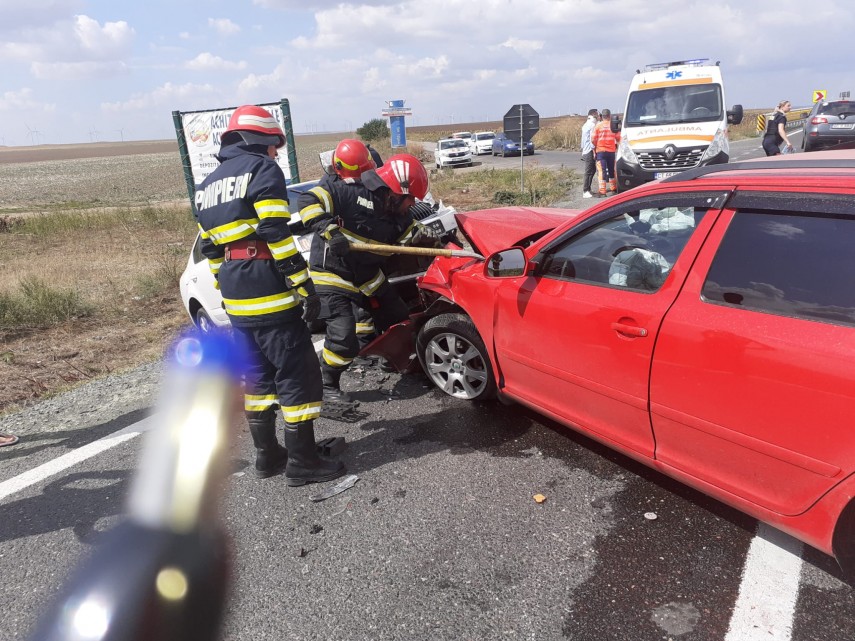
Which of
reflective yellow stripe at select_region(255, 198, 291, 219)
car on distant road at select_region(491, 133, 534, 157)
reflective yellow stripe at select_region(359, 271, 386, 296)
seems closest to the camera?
reflective yellow stripe at select_region(255, 198, 291, 219)

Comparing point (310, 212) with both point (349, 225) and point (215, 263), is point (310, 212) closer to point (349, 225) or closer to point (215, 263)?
point (349, 225)

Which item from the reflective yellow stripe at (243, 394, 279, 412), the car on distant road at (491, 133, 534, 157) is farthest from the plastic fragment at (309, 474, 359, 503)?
the car on distant road at (491, 133, 534, 157)

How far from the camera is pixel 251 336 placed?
3.28m

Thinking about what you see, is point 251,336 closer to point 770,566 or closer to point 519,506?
point 519,506

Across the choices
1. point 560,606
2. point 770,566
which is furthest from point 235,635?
point 770,566

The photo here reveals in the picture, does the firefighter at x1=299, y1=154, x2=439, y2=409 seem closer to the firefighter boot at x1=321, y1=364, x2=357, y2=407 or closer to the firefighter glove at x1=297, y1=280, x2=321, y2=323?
the firefighter boot at x1=321, y1=364, x2=357, y2=407

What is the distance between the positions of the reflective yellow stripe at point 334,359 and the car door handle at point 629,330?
2.08 meters

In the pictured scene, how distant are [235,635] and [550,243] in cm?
237

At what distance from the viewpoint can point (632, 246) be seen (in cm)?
292

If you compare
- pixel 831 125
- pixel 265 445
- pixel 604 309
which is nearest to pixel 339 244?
pixel 265 445

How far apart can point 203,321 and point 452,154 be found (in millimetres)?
24768

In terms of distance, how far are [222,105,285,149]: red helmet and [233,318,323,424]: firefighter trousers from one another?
100cm

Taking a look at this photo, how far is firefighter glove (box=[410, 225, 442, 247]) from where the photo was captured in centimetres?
438

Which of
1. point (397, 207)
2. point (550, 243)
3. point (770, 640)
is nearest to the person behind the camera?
point (770, 640)
